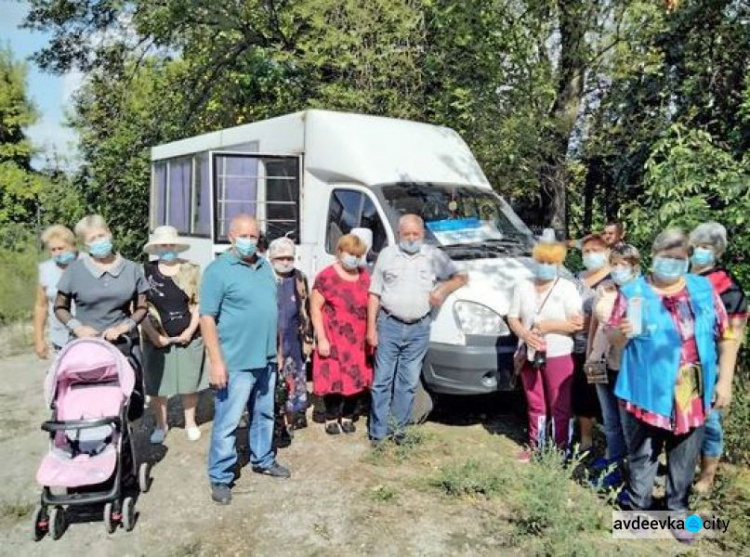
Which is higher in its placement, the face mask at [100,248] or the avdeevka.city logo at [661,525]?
the face mask at [100,248]

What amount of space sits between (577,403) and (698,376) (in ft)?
4.77

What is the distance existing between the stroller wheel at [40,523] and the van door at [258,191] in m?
4.10

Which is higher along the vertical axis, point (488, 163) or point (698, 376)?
point (488, 163)

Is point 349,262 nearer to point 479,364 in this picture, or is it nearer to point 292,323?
point 292,323

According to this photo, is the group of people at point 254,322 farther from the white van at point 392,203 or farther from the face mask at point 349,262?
the white van at point 392,203

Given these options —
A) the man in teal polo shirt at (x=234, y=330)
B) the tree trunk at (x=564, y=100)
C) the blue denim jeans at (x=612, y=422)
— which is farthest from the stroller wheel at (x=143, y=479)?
the tree trunk at (x=564, y=100)

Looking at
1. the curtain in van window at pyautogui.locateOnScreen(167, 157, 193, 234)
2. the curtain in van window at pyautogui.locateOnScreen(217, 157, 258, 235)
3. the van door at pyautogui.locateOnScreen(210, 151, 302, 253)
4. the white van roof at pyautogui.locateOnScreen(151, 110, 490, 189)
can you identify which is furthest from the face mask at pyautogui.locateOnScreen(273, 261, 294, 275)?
the curtain in van window at pyautogui.locateOnScreen(167, 157, 193, 234)

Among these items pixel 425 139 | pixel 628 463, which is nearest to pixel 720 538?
pixel 628 463

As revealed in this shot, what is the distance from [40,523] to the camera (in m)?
4.07

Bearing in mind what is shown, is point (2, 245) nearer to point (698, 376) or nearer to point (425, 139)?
point (425, 139)

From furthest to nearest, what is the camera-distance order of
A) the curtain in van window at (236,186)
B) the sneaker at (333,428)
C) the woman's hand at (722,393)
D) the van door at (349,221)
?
the curtain in van window at (236,186), the van door at (349,221), the sneaker at (333,428), the woman's hand at (722,393)

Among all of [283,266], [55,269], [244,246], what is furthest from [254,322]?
[55,269]

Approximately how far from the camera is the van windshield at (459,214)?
20.6 feet

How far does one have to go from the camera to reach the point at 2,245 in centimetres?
1669
